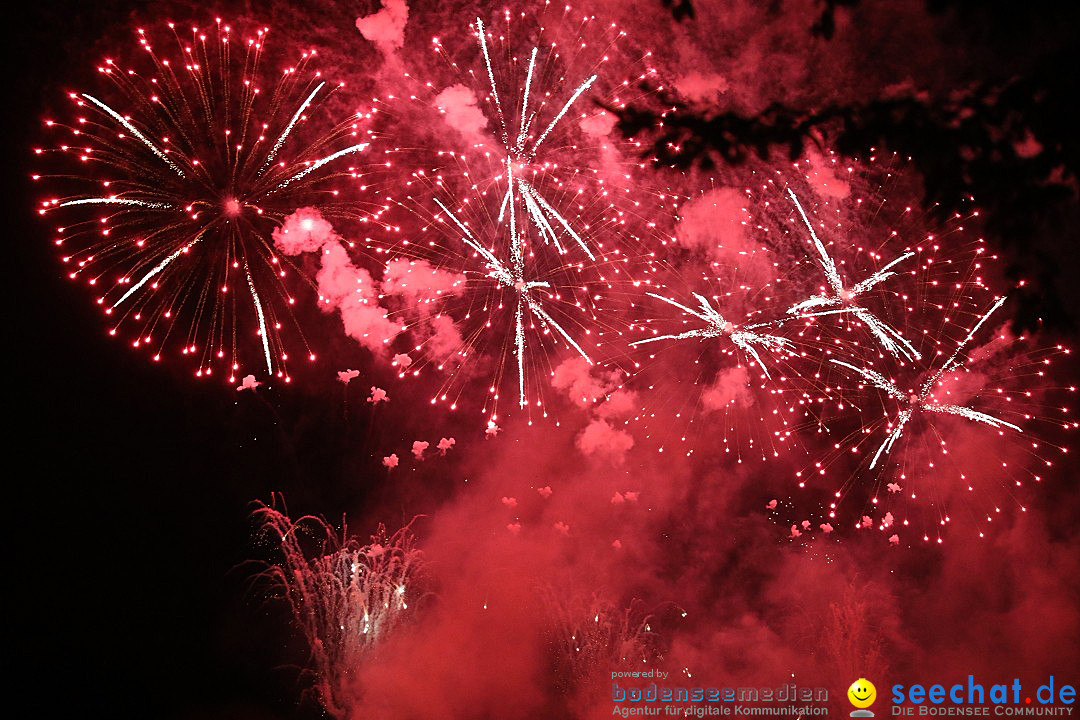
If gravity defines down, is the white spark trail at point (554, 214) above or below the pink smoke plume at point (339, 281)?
above

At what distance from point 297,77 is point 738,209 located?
466cm

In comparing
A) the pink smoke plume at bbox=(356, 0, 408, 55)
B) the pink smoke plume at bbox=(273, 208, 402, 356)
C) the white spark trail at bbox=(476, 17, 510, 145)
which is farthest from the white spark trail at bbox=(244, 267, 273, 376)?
the white spark trail at bbox=(476, 17, 510, 145)

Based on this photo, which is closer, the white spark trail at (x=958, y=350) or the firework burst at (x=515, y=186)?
the firework burst at (x=515, y=186)

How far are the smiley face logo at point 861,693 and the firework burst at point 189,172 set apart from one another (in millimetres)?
8429

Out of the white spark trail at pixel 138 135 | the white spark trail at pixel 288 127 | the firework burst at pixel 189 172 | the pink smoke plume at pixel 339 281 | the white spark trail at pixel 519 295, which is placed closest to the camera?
the white spark trail at pixel 138 135

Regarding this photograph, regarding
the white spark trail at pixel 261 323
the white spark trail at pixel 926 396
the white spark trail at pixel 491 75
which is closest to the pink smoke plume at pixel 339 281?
the white spark trail at pixel 261 323

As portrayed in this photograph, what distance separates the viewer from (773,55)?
7039 mm

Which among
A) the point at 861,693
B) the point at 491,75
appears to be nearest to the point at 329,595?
the point at 491,75

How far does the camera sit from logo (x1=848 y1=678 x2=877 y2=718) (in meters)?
8.71

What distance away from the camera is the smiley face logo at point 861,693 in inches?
342

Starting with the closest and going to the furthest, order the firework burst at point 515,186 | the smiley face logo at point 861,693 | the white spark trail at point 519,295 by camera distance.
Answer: the firework burst at point 515,186 → the white spark trail at point 519,295 → the smiley face logo at point 861,693

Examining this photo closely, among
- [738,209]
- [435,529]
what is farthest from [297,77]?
[435,529]

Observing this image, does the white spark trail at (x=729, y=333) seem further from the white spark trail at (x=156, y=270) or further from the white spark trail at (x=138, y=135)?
the white spark trail at (x=138, y=135)

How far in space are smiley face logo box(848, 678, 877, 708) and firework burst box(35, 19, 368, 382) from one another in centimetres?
843
